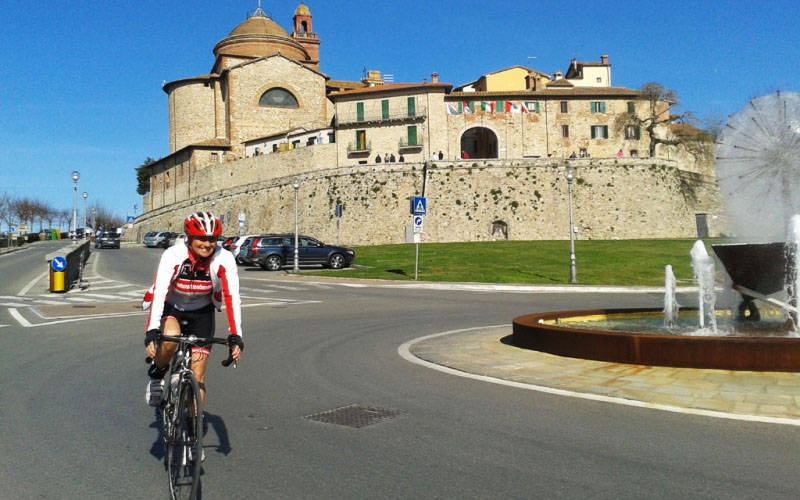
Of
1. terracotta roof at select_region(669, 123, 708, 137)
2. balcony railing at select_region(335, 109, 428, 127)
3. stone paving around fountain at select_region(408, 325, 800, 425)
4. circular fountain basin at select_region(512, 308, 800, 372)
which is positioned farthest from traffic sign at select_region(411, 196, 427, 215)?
terracotta roof at select_region(669, 123, 708, 137)

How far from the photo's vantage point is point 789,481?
4.25m

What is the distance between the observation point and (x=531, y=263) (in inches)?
1267

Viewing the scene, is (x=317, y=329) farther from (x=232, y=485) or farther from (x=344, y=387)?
(x=232, y=485)

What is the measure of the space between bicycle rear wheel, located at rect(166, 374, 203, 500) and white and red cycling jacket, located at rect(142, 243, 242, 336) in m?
0.59

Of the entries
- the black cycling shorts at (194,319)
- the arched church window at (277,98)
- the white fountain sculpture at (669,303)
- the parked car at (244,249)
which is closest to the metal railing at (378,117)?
the arched church window at (277,98)

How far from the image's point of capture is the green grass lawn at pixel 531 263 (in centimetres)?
2727

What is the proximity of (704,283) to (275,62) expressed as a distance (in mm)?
66461

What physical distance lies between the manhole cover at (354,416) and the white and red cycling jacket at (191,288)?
66.8 inches

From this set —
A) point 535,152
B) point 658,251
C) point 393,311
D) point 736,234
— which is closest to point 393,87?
point 535,152

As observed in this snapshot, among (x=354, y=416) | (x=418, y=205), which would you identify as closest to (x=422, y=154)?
(x=418, y=205)

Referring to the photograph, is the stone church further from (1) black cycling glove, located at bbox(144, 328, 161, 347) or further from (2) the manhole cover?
(1) black cycling glove, located at bbox(144, 328, 161, 347)

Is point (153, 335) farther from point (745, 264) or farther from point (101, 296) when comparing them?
point (101, 296)

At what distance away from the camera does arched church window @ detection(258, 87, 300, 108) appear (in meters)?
71.9

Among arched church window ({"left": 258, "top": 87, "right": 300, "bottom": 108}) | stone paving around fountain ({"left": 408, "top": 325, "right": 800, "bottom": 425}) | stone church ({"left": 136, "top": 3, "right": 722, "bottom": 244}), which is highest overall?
arched church window ({"left": 258, "top": 87, "right": 300, "bottom": 108})
